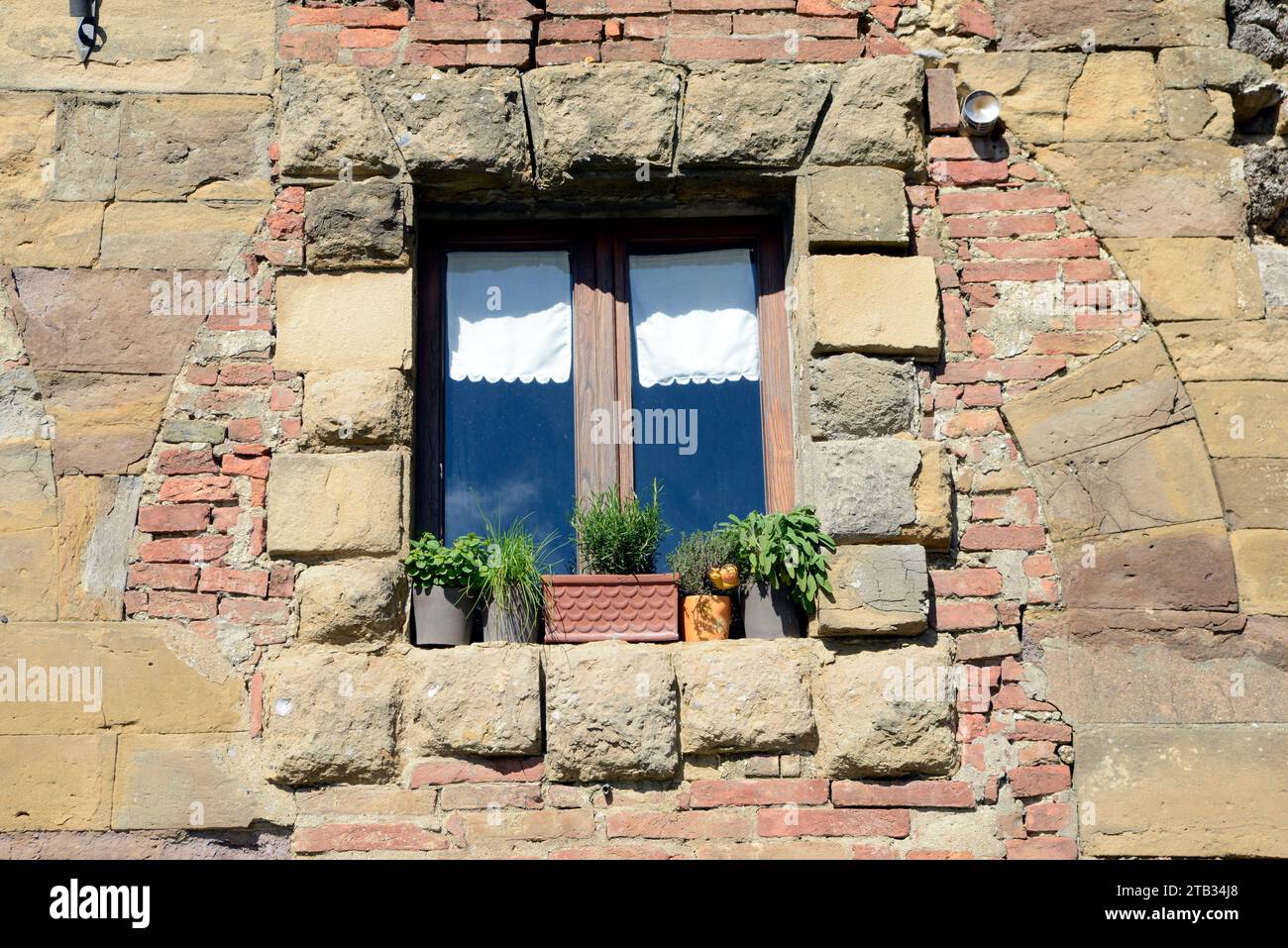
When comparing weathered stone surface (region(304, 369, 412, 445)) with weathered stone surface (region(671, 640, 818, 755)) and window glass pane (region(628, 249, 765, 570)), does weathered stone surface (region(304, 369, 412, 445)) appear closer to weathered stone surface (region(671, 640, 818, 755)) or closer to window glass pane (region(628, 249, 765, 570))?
window glass pane (region(628, 249, 765, 570))

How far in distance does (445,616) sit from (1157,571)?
2155 millimetres

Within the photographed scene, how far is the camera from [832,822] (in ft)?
12.9

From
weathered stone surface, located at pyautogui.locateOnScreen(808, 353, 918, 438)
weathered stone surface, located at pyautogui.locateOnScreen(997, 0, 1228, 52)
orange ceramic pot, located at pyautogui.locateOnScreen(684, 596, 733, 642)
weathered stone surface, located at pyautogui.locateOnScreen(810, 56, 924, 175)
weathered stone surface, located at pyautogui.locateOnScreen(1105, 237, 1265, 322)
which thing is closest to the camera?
orange ceramic pot, located at pyautogui.locateOnScreen(684, 596, 733, 642)

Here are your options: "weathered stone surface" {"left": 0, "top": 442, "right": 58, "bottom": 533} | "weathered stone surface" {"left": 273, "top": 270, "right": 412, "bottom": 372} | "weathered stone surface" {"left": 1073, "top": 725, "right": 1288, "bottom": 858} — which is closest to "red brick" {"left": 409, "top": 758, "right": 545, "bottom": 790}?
"weathered stone surface" {"left": 273, "top": 270, "right": 412, "bottom": 372}

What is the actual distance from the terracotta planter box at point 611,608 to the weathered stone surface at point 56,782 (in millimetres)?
1358

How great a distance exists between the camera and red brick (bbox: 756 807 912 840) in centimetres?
393

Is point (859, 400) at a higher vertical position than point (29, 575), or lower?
higher

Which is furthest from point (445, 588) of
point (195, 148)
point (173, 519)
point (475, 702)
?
point (195, 148)

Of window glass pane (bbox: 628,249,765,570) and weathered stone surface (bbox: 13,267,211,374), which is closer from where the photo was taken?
weathered stone surface (bbox: 13,267,211,374)

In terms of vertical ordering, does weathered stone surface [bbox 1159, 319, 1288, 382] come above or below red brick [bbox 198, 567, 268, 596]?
above

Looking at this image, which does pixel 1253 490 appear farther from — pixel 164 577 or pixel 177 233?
pixel 177 233

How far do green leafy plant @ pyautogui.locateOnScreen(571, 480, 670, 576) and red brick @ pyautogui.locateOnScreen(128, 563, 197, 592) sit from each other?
3.92ft

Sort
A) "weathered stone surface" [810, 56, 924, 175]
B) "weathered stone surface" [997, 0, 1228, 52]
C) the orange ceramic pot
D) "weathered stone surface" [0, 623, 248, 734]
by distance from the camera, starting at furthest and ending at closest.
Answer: "weathered stone surface" [997, 0, 1228, 52]
"weathered stone surface" [810, 56, 924, 175]
the orange ceramic pot
"weathered stone surface" [0, 623, 248, 734]

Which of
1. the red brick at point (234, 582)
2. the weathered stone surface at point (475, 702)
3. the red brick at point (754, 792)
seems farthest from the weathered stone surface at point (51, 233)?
the red brick at point (754, 792)
